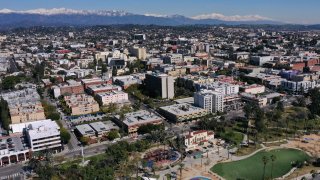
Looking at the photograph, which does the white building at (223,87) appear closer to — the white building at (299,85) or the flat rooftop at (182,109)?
the flat rooftop at (182,109)

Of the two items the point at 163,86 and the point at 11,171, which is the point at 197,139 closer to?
the point at 11,171

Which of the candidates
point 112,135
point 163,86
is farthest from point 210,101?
point 112,135

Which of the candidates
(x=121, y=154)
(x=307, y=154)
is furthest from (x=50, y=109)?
(x=307, y=154)

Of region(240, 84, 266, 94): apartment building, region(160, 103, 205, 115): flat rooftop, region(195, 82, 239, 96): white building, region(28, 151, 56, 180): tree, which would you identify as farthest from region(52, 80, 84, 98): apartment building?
region(240, 84, 266, 94): apartment building

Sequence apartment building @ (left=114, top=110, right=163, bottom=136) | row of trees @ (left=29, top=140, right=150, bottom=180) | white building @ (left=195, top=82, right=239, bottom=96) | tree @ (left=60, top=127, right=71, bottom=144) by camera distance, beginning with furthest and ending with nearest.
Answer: white building @ (left=195, top=82, right=239, bottom=96) < apartment building @ (left=114, top=110, right=163, bottom=136) < tree @ (left=60, top=127, right=71, bottom=144) < row of trees @ (left=29, top=140, right=150, bottom=180)

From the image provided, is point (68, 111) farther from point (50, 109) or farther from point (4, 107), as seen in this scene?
point (4, 107)

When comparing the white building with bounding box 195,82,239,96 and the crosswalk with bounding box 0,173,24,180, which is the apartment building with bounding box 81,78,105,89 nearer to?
the white building with bounding box 195,82,239,96
